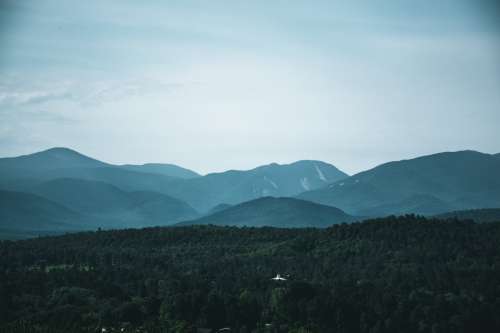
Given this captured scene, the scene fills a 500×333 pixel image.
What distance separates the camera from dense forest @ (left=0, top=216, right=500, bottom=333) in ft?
383

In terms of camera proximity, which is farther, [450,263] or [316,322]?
[450,263]

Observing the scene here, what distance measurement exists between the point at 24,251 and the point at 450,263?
93853mm

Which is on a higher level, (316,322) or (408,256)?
(408,256)

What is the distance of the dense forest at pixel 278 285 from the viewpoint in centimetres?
11669

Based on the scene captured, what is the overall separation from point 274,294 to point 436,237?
211ft

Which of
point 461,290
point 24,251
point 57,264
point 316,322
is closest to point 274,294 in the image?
point 316,322

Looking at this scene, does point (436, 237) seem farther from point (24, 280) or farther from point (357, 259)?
point (24, 280)

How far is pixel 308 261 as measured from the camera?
169 m

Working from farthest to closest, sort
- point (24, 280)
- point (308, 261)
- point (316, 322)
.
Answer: point (308, 261)
point (24, 280)
point (316, 322)

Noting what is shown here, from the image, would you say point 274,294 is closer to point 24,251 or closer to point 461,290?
point 461,290

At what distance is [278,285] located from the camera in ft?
453

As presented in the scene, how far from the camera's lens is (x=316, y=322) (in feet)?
389

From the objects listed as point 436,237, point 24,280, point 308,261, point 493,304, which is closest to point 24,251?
point 24,280

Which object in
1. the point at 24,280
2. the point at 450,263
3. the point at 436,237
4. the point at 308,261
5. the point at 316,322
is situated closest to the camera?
the point at 316,322
